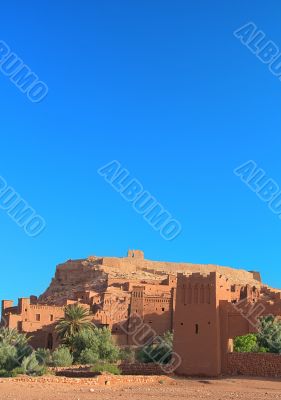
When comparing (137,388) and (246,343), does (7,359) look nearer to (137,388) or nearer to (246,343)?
(137,388)

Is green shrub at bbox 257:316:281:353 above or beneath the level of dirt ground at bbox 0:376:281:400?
above

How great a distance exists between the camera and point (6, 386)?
2089 cm

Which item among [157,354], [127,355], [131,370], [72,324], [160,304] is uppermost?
[160,304]

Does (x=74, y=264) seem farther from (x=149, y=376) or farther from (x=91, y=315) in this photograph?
(x=149, y=376)

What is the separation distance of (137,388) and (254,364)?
5.44m

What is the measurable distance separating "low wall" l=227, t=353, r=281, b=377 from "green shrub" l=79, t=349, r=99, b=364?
10.6m

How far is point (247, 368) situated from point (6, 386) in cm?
988

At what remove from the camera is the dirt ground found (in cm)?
1847

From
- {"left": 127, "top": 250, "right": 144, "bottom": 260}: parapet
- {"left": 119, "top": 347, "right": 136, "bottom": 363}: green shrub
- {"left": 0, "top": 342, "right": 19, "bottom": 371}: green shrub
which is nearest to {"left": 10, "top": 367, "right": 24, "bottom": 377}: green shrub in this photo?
{"left": 0, "top": 342, "right": 19, "bottom": 371}: green shrub

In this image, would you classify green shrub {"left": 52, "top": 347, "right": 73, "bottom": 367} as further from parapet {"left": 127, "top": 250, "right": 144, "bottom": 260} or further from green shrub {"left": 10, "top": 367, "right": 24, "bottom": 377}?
parapet {"left": 127, "top": 250, "right": 144, "bottom": 260}

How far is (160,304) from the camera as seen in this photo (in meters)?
53.5

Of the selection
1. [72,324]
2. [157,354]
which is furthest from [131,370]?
[72,324]

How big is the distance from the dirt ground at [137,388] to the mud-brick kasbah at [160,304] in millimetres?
2356

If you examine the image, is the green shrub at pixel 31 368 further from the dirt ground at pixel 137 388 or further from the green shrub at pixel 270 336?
the green shrub at pixel 270 336
